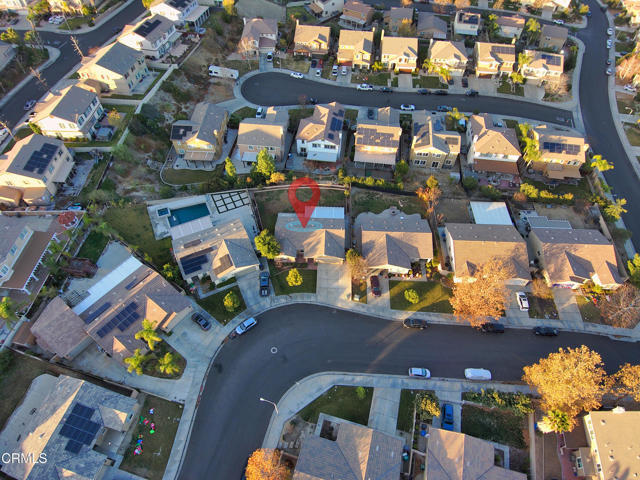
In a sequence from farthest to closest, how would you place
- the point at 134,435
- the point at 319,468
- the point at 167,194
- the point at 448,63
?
the point at 448,63 → the point at 167,194 → the point at 134,435 → the point at 319,468

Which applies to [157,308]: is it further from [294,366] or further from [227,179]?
[227,179]

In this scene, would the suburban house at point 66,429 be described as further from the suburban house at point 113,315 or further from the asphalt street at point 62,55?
the asphalt street at point 62,55

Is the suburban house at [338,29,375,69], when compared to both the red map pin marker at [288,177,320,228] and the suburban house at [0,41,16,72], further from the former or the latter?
the suburban house at [0,41,16,72]

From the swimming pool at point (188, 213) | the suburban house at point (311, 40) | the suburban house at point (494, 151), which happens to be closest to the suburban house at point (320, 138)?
the swimming pool at point (188, 213)

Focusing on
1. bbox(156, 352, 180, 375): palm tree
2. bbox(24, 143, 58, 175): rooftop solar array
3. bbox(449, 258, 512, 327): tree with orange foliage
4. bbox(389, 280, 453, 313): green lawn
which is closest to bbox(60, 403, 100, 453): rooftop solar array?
bbox(156, 352, 180, 375): palm tree

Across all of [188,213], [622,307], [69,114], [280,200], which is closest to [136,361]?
[188,213]

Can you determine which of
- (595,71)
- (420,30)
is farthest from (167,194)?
(595,71)
